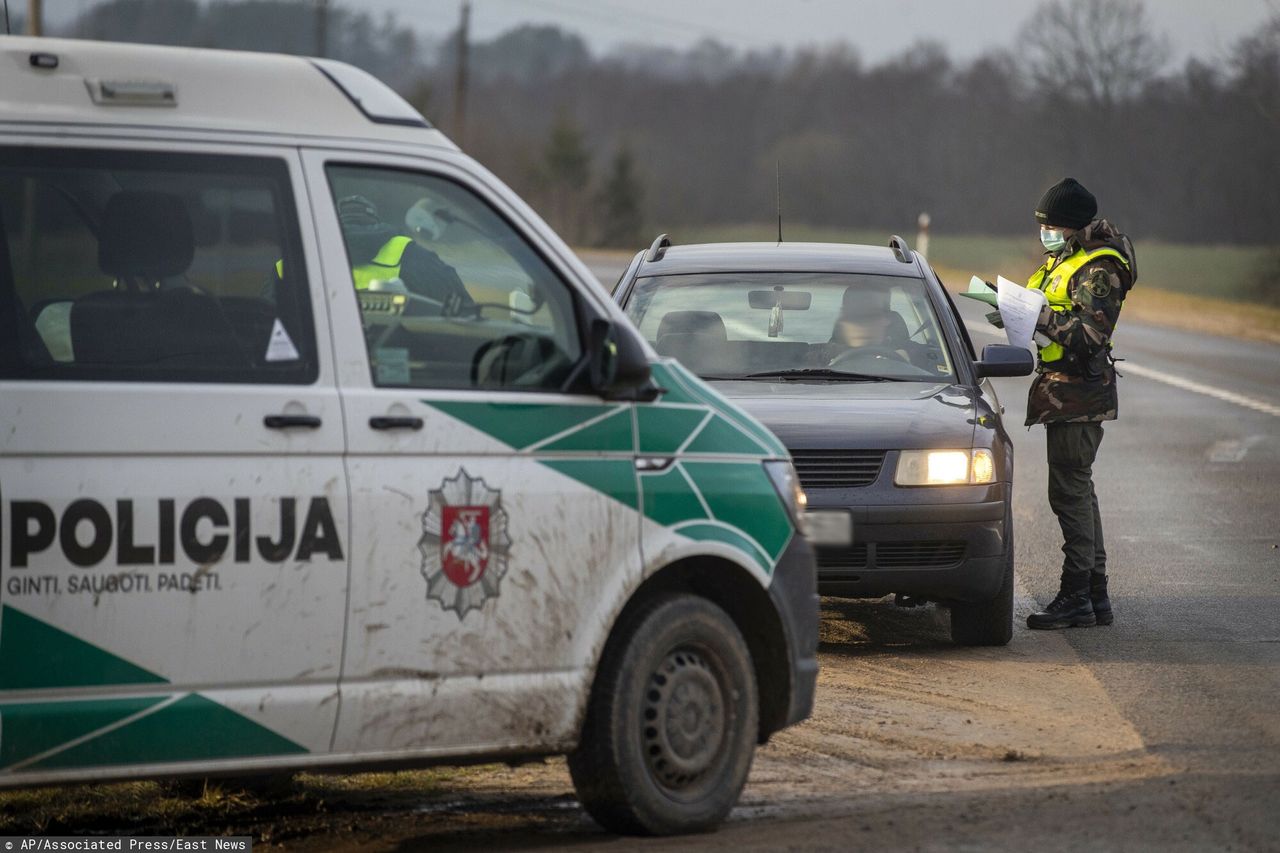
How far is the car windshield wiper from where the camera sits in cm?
914

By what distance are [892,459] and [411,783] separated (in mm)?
2931

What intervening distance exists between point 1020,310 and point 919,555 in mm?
1444

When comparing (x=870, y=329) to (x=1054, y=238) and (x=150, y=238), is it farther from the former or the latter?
(x=150, y=238)

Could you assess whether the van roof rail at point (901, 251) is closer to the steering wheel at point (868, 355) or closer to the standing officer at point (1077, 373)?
the steering wheel at point (868, 355)

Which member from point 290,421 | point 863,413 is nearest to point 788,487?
point 290,421

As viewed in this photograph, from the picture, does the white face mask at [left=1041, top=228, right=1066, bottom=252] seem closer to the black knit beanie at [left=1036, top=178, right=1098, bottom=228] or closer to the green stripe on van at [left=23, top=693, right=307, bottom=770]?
the black knit beanie at [left=1036, top=178, right=1098, bottom=228]

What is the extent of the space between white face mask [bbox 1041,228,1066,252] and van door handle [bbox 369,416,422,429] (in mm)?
5155

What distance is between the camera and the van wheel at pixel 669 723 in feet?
17.4

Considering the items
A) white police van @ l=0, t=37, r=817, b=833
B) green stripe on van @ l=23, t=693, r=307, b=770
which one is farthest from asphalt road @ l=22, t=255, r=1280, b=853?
green stripe on van @ l=23, t=693, r=307, b=770

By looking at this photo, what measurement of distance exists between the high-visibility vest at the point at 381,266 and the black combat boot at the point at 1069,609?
4.54m

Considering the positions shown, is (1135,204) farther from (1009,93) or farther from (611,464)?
(611,464)

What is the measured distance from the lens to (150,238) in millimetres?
4957

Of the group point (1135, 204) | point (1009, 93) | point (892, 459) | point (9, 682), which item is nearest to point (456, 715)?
point (9, 682)

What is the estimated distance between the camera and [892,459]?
8.34 metres
